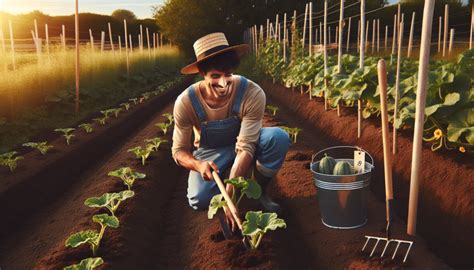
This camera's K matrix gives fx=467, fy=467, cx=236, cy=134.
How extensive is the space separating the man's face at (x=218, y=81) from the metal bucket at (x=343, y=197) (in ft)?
3.12

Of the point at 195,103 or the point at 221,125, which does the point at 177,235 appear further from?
the point at 195,103

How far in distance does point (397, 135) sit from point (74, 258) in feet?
12.6

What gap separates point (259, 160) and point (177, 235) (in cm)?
96

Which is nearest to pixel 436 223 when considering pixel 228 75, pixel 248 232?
pixel 248 232

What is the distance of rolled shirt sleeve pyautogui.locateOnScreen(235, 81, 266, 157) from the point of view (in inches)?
147

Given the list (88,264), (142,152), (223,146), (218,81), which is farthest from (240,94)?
(142,152)

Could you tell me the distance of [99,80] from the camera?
505 inches

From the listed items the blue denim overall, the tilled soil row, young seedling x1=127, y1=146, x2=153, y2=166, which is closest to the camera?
the blue denim overall

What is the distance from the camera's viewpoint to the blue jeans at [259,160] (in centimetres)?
404

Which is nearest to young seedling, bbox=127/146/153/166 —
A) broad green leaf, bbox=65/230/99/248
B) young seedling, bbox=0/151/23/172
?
young seedling, bbox=0/151/23/172

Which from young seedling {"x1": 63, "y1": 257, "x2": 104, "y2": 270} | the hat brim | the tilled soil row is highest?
the hat brim

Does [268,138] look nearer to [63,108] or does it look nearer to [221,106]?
[221,106]

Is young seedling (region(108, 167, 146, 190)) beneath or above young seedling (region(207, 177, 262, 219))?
beneath

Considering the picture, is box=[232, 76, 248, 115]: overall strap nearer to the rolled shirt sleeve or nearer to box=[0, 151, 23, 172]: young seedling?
the rolled shirt sleeve
